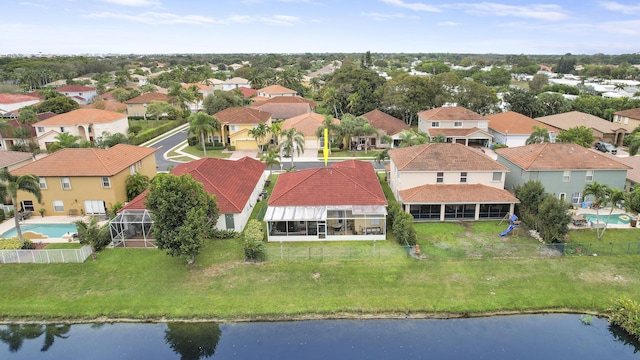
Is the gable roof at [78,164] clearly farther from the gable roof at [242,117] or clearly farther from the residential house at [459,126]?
the residential house at [459,126]

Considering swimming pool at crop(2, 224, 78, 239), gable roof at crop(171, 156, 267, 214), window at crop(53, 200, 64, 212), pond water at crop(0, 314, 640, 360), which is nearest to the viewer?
pond water at crop(0, 314, 640, 360)

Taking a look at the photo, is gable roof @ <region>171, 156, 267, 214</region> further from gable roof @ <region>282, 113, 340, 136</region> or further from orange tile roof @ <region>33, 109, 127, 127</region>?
orange tile roof @ <region>33, 109, 127, 127</region>

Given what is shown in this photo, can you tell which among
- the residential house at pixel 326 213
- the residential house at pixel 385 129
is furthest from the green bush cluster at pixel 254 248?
the residential house at pixel 385 129

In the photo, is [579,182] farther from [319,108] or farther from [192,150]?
[319,108]

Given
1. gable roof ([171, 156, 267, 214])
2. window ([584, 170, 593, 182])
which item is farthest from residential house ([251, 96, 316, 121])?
window ([584, 170, 593, 182])

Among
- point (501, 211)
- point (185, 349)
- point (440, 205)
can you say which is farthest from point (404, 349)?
point (501, 211)

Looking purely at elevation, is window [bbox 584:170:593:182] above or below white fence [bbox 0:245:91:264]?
above
